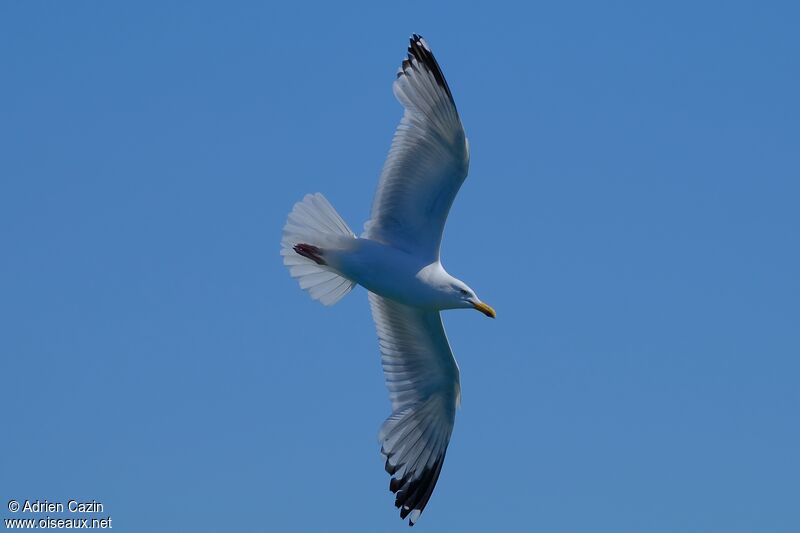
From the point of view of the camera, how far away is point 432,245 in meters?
10.3

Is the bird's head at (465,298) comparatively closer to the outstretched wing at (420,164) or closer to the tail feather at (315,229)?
the outstretched wing at (420,164)

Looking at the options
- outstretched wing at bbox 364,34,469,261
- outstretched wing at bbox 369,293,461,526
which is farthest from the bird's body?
outstretched wing at bbox 369,293,461,526

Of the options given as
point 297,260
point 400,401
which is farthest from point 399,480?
point 297,260

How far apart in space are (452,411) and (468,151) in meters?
2.61

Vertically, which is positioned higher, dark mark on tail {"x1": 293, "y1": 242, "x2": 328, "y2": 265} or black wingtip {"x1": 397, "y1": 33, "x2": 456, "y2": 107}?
black wingtip {"x1": 397, "y1": 33, "x2": 456, "y2": 107}

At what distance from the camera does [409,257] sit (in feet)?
33.2

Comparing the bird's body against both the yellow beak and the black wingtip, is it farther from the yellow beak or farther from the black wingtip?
the black wingtip

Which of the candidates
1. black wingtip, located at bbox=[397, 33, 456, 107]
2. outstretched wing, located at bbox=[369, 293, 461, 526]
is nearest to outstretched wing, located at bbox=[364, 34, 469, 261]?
black wingtip, located at bbox=[397, 33, 456, 107]

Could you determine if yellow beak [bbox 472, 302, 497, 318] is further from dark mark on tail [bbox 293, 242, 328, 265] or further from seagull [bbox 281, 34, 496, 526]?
dark mark on tail [bbox 293, 242, 328, 265]

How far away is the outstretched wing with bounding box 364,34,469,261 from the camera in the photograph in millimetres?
9852

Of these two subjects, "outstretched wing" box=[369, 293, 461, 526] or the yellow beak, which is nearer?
the yellow beak

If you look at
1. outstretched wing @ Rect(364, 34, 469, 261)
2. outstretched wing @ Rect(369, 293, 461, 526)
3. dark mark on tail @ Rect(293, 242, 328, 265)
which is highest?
outstretched wing @ Rect(364, 34, 469, 261)

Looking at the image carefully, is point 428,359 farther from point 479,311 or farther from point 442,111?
point 442,111

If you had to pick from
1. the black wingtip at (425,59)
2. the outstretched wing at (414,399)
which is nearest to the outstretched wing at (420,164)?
the black wingtip at (425,59)
